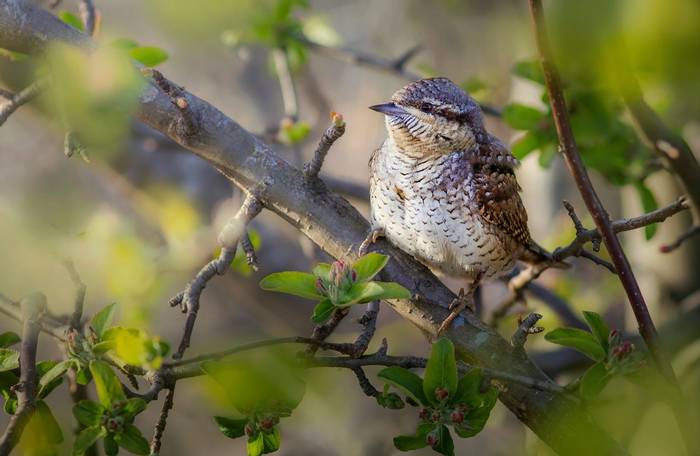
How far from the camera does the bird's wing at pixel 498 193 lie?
245 centimetres

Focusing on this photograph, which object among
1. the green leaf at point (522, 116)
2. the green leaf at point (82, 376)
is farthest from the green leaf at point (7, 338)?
the green leaf at point (522, 116)

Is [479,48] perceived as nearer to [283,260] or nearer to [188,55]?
[188,55]

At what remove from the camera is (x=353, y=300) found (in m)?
1.55

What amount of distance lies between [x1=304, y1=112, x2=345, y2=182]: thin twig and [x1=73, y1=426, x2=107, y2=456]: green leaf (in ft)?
2.54

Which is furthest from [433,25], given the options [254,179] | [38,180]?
[254,179]

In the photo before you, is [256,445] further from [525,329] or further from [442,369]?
[525,329]

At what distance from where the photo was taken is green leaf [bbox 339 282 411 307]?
1.53 m

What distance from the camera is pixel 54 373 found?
5.15ft

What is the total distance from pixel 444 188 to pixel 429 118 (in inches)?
8.5

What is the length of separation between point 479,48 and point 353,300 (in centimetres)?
541

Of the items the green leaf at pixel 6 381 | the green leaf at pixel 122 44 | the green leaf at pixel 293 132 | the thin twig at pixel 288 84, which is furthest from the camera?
the thin twig at pixel 288 84

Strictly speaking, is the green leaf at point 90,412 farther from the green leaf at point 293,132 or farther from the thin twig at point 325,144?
the green leaf at point 293,132

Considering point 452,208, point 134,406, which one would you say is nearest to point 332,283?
point 134,406

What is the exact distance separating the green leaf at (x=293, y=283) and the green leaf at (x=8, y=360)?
54cm
